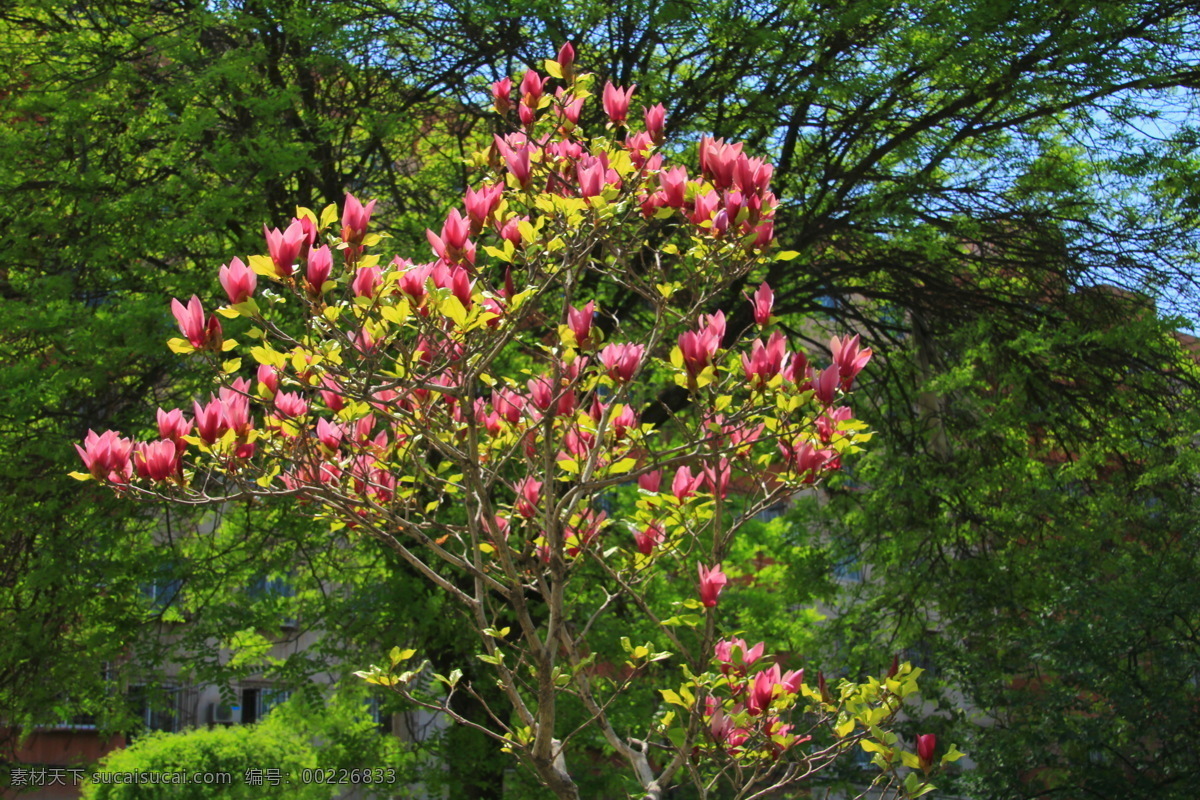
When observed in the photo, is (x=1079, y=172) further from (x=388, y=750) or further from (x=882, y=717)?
(x=388, y=750)

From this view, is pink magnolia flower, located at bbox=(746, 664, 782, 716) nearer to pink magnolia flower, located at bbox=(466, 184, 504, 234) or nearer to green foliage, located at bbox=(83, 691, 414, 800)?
pink magnolia flower, located at bbox=(466, 184, 504, 234)

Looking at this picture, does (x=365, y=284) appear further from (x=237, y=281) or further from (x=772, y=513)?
(x=772, y=513)

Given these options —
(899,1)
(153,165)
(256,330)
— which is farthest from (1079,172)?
(256,330)

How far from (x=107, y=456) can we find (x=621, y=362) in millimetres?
1614

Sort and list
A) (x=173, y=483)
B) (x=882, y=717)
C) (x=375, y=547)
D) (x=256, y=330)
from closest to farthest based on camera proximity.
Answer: (x=256, y=330)
(x=173, y=483)
(x=882, y=717)
(x=375, y=547)

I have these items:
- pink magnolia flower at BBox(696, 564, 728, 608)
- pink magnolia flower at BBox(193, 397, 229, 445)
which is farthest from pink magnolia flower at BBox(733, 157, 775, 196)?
pink magnolia flower at BBox(193, 397, 229, 445)

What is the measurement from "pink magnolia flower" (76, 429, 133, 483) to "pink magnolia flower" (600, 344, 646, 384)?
60.0 inches

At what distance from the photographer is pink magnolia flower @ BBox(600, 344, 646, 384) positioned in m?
3.80

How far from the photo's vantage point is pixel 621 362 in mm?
3824

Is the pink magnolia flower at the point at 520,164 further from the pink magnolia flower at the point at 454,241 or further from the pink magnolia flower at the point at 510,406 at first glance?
the pink magnolia flower at the point at 510,406

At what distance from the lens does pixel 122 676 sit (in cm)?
776

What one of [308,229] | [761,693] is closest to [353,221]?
[308,229]

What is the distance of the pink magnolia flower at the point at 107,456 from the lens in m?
3.60

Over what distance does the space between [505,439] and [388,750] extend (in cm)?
559
